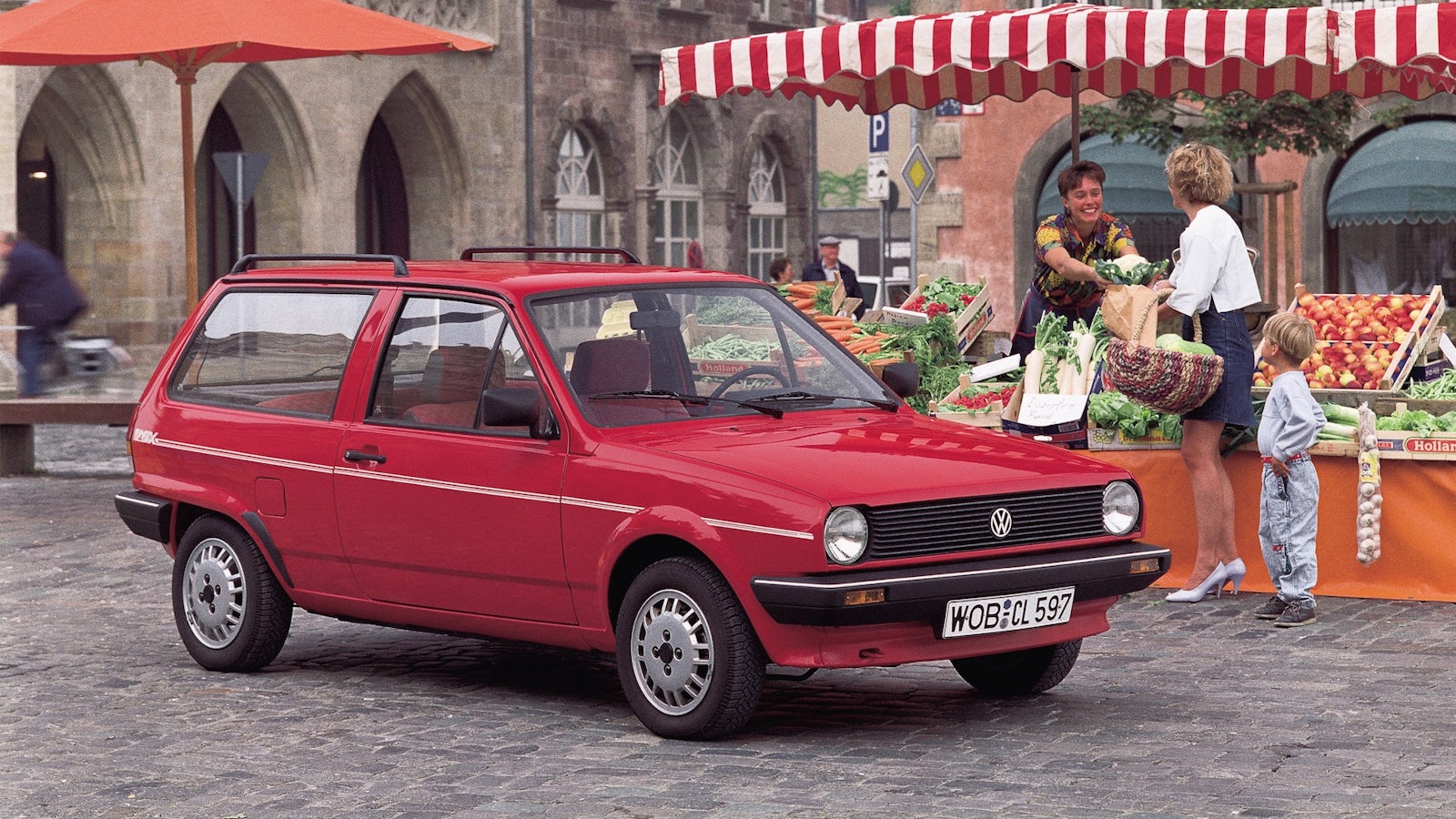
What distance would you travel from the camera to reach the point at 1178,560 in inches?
439

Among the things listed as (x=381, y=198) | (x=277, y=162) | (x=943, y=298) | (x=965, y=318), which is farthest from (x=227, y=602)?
(x=381, y=198)

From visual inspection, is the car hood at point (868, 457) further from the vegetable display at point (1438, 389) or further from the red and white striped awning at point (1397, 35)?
the red and white striped awning at point (1397, 35)

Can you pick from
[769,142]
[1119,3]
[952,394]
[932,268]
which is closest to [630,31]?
[769,142]

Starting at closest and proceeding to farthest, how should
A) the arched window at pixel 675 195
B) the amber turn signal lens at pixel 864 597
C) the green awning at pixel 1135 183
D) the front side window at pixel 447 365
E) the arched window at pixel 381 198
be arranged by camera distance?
the amber turn signal lens at pixel 864 597
the front side window at pixel 447 365
the green awning at pixel 1135 183
the arched window at pixel 381 198
the arched window at pixel 675 195

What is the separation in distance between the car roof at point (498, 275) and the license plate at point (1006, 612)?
68.4 inches

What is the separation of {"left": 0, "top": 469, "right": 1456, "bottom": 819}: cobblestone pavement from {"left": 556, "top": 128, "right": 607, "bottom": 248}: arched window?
26427mm

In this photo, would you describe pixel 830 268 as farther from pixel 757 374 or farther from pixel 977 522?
pixel 977 522

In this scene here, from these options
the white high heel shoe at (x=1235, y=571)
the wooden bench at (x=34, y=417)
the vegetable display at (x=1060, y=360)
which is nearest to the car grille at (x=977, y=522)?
the white high heel shoe at (x=1235, y=571)

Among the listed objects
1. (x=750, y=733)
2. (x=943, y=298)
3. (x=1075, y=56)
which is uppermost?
(x=1075, y=56)

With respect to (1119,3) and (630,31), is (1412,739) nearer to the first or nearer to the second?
(1119,3)

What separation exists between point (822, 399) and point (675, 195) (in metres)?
31.8

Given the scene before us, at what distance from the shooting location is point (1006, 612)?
7.39 m

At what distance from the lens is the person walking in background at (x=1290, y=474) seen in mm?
9945

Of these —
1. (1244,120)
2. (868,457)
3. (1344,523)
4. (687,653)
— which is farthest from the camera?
(1244,120)
